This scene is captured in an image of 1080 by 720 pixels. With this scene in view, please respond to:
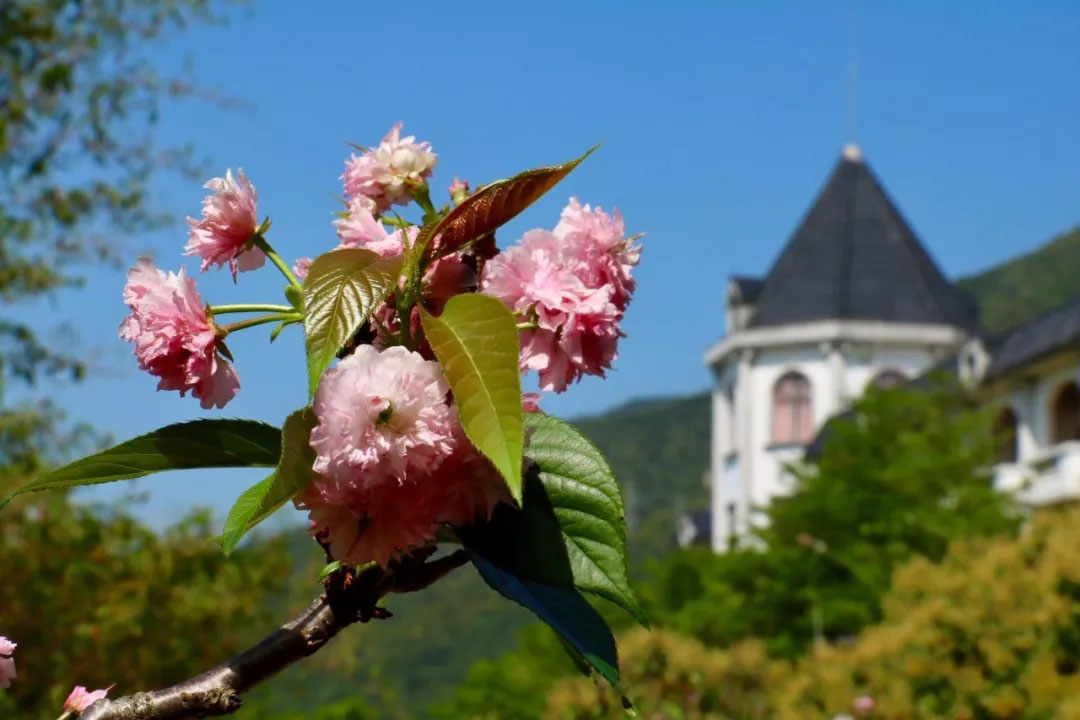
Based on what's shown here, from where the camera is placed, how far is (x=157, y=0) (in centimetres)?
698

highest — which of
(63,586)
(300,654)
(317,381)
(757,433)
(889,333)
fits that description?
(889,333)

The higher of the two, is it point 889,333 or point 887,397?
point 889,333

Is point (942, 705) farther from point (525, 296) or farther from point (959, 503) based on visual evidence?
point (959, 503)

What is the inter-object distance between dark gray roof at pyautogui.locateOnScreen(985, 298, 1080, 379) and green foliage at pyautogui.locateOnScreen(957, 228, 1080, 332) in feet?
233

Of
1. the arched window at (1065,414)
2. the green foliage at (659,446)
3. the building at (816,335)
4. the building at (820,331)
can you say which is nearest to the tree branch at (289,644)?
the arched window at (1065,414)

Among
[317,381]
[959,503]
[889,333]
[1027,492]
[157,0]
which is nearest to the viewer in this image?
[317,381]

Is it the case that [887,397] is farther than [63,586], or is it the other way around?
[887,397]

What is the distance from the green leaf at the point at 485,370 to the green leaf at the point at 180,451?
179mm

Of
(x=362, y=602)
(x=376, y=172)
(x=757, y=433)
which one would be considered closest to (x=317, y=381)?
(x=362, y=602)

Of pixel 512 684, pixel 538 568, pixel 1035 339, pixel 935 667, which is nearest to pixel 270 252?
pixel 538 568

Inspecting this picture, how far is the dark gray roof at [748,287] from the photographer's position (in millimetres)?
36125

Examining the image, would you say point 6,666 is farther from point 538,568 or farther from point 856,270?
point 856,270

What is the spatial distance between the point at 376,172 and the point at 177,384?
312 millimetres

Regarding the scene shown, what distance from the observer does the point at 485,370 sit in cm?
106
